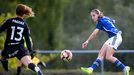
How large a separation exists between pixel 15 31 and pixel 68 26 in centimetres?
3955

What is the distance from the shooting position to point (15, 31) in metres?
14.7

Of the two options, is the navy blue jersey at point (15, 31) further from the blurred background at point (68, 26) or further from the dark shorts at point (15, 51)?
the blurred background at point (68, 26)

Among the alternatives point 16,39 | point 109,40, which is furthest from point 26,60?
point 109,40

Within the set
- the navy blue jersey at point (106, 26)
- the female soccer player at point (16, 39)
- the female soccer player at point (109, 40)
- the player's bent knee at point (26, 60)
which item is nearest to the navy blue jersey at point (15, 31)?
the female soccer player at point (16, 39)

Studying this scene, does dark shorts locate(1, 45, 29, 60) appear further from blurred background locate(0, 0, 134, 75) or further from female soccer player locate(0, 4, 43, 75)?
blurred background locate(0, 0, 134, 75)

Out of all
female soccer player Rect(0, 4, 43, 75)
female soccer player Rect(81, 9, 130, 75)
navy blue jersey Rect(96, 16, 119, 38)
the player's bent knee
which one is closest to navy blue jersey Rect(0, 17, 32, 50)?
female soccer player Rect(0, 4, 43, 75)

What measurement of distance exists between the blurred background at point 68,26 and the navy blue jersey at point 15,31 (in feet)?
15.8

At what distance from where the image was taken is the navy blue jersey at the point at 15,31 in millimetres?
14680

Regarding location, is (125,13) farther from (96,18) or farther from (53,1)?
(96,18)

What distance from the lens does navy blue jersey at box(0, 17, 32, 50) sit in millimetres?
14680

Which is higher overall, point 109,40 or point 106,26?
point 106,26

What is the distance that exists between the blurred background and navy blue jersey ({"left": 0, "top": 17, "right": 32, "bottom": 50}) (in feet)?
15.8

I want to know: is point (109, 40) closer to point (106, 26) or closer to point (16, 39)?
point (106, 26)

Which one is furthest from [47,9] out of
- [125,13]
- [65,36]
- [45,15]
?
[65,36]
